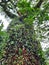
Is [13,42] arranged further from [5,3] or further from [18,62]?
[5,3]

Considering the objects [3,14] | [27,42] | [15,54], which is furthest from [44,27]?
[3,14]

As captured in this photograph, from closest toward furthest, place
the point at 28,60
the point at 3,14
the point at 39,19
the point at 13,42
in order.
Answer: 1. the point at 39,19
2. the point at 28,60
3. the point at 13,42
4. the point at 3,14

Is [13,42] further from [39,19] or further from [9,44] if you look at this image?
[39,19]

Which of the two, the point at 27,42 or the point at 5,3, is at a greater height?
Answer: the point at 5,3

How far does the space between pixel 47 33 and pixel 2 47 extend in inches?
21.3

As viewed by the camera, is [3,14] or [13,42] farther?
[3,14]

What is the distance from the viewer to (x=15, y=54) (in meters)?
2.30

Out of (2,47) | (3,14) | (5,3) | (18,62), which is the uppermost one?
(3,14)

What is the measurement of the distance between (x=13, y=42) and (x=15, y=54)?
0.16 m

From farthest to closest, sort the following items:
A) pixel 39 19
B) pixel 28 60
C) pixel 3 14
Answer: pixel 3 14, pixel 28 60, pixel 39 19

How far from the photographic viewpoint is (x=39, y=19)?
208 centimetres

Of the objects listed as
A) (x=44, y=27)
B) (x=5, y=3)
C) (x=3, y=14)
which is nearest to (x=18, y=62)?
(x=44, y=27)

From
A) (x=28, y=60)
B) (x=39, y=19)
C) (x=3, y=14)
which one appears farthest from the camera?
(x=3, y=14)


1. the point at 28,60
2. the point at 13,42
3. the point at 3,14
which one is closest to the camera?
the point at 28,60
